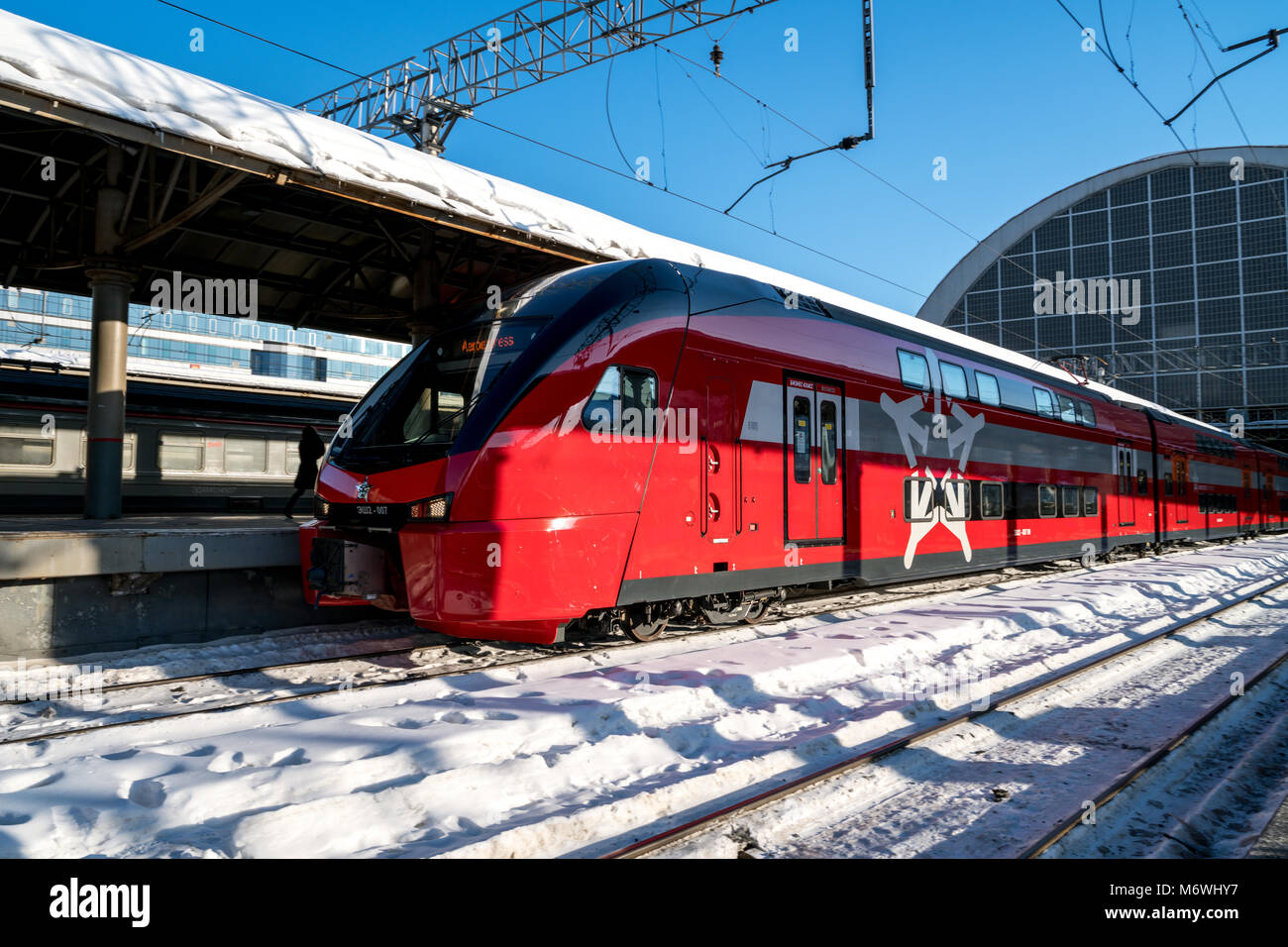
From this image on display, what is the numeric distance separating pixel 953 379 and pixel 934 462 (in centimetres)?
147

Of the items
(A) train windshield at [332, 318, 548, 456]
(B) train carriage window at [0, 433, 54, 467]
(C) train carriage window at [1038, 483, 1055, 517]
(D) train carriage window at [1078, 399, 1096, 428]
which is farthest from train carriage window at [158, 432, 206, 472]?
(D) train carriage window at [1078, 399, 1096, 428]

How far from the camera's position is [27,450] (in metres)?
13.8

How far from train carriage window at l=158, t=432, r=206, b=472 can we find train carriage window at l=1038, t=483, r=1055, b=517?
51.0 ft

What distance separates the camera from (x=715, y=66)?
11664 millimetres

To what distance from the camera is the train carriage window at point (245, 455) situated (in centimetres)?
1611

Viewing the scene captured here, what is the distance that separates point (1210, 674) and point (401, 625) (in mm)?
7835

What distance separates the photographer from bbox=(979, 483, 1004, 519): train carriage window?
1216 centimetres

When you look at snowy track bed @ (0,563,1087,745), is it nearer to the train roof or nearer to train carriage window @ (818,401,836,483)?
train carriage window @ (818,401,836,483)

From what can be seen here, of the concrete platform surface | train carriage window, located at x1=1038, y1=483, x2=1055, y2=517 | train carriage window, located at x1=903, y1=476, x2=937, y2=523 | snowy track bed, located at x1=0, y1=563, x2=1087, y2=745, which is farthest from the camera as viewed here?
train carriage window, located at x1=1038, y1=483, x2=1055, y2=517

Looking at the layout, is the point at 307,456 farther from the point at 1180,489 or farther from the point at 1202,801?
the point at 1180,489

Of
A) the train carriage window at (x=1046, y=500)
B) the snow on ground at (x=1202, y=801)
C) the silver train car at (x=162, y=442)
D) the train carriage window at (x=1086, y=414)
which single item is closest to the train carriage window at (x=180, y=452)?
the silver train car at (x=162, y=442)

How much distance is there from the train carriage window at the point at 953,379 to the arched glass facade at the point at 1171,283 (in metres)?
42.3
